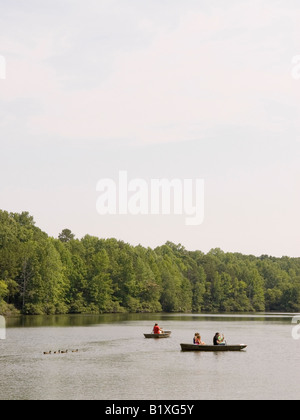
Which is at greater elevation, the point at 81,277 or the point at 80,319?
the point at 81,277

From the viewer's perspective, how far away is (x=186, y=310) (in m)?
186

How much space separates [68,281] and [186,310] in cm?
5342

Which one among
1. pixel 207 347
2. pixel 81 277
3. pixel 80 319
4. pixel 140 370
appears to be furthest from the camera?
pixel 81 277

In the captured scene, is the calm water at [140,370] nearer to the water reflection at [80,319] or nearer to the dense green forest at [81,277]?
the water reflection at [80,319]

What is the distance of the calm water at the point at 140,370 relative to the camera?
38.4m

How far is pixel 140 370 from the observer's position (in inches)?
1886

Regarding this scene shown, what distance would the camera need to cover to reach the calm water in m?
38.4

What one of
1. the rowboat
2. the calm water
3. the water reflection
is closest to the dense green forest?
the water reflection

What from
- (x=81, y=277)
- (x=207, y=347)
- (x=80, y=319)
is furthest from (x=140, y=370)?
(x=81, y=277)

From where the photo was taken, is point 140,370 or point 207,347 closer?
point 140,370

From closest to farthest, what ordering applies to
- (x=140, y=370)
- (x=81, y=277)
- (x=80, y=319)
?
(x=140, y=370) < (x=80, y=319) < (x=81, y=277)

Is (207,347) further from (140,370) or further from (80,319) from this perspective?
(80,319)
